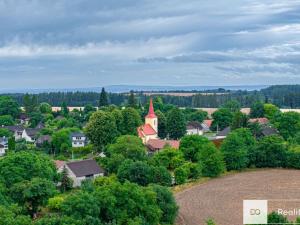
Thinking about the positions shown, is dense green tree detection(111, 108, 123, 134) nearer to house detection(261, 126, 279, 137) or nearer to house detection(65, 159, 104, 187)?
house detection(65, 159, 104, 187)

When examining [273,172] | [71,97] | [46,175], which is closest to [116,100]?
[71,97]

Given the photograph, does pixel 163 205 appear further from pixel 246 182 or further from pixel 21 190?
pixel 246 182

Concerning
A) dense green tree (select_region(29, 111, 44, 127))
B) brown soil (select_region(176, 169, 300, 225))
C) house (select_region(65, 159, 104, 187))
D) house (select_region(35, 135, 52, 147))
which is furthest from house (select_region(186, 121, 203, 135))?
house (select_region(65, 159, 104, 187))

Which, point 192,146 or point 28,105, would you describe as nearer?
point 192,146

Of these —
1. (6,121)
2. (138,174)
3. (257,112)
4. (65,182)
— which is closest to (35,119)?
(6,121)

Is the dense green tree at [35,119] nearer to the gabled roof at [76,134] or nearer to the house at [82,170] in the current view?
the gabled roof at [76,134]

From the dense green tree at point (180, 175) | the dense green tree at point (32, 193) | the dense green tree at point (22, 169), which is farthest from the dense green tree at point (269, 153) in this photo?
the dense green tree at point (32, 193)

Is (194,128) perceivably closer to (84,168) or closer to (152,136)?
(152,136)
